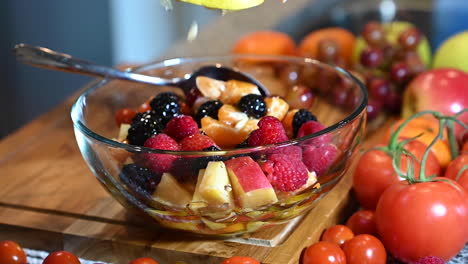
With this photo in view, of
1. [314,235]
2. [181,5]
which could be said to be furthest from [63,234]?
[181,5]

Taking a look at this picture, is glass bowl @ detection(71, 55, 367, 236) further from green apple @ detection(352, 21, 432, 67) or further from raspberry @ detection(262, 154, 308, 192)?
green apple @ detection(352, 21, 432, 67)

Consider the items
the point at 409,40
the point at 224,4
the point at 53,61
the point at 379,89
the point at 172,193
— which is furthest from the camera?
the point at 409,40

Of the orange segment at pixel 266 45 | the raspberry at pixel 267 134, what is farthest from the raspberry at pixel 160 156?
the orange segment at pixel 266 45

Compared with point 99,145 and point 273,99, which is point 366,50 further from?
point 99,145

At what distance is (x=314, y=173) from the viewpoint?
0.92m

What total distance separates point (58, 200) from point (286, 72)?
46 cm

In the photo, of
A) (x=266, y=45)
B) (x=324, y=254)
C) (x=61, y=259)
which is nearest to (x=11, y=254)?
(x=61, y=259)

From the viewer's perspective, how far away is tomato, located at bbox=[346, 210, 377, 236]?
99 cm

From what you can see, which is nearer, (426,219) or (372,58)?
(426,219)

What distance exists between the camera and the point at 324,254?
0.89 meters

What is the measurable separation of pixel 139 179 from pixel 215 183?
0.38ft

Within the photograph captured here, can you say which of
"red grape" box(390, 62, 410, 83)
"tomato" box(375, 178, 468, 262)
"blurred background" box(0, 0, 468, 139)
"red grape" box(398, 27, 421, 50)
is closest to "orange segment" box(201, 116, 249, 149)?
"tomato" box(375, 178, 468, 262)

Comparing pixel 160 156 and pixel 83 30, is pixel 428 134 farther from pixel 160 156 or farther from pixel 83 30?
pixel 83 30

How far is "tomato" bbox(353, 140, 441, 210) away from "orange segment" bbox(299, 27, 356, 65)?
0.62m
